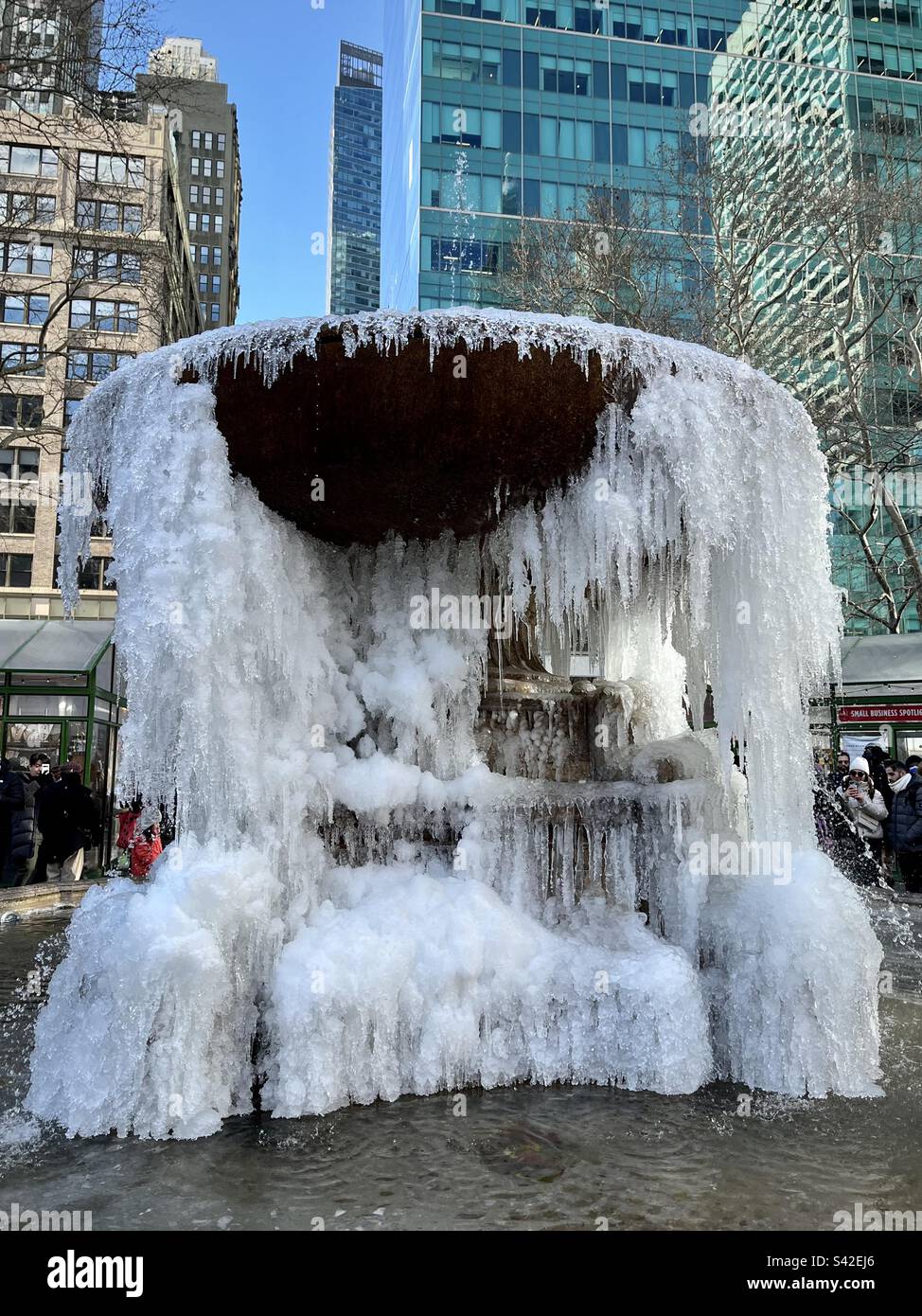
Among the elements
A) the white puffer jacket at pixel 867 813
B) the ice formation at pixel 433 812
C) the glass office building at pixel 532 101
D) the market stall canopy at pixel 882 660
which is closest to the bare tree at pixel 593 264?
the market stall canopy at pixel 882 660

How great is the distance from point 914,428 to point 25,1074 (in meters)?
18.3

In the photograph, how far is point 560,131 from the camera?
154ft

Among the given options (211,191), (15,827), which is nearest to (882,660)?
(15,827)

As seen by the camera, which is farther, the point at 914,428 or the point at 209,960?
the point at 914,428

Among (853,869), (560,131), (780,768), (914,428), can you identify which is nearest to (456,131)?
(560,131)

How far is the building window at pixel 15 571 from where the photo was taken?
1615 inches

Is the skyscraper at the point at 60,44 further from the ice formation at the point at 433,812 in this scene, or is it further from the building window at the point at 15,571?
the building window at the point at 15,571

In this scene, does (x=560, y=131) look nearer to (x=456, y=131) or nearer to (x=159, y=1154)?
(x=456, y=131)

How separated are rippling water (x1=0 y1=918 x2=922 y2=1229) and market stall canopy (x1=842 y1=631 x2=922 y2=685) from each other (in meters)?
9.94

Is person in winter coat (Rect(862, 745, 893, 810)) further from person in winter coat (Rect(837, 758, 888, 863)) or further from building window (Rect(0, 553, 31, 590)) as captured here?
building window (Rect(0, 553, 31, 590))

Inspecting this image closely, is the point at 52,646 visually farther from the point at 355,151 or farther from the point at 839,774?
the point at 355,151

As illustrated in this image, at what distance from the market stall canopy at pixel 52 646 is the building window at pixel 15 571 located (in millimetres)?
30002

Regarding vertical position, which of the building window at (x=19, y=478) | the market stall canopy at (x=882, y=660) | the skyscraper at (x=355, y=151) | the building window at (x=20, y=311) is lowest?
the market stall canopy at (x=882, y=660)

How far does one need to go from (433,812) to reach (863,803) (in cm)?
727
